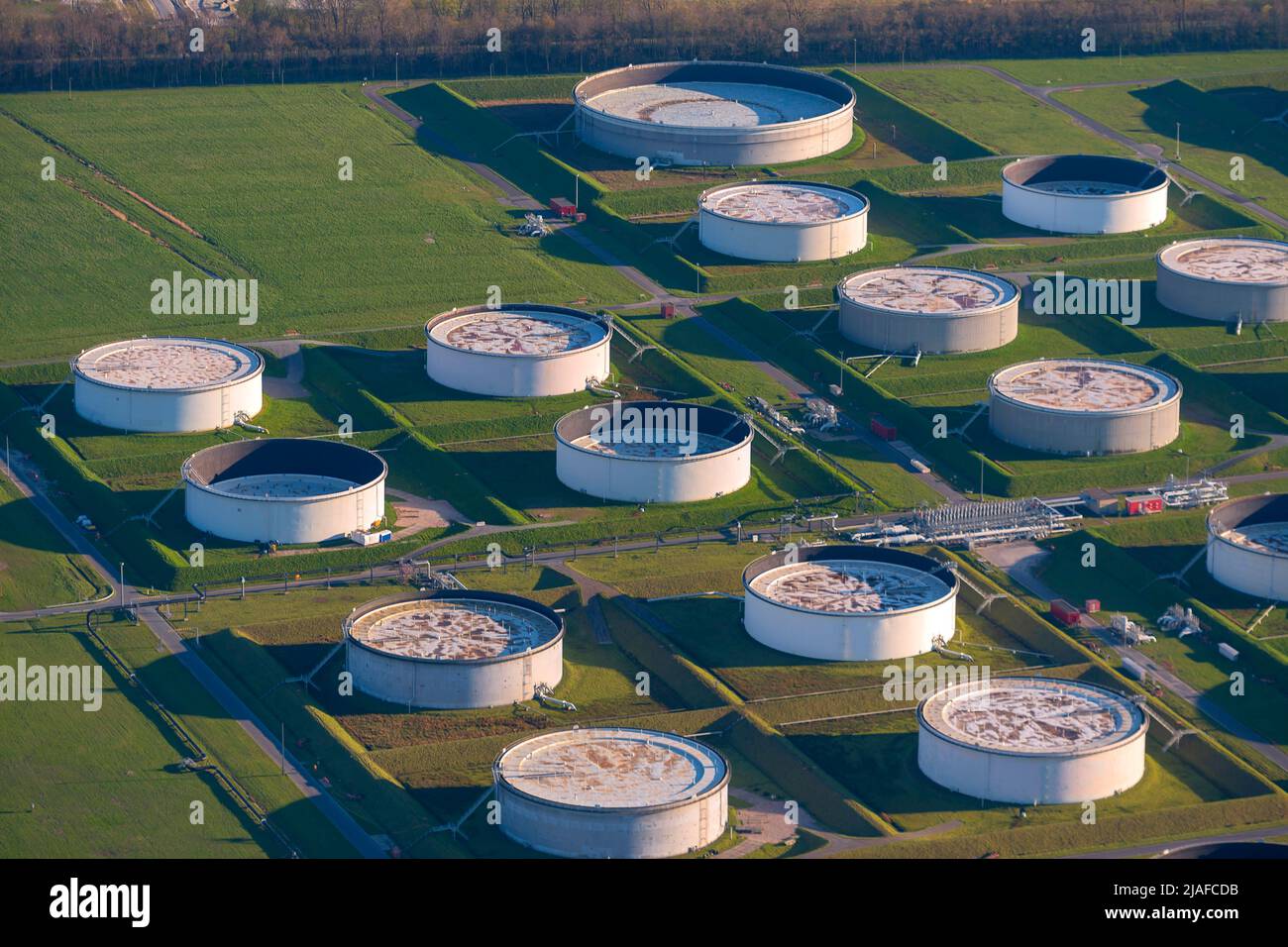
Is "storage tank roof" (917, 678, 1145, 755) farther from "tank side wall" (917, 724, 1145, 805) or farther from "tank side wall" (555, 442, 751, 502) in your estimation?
"tank side wall" (555, 442, 751, 502)

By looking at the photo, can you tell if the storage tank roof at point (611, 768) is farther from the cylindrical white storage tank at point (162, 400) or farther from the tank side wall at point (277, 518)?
the cylindrical white storage tank at point (162, 400)

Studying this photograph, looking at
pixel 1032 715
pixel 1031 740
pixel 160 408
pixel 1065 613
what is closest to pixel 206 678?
pixel 160 408

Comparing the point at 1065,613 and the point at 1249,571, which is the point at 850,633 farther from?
the point at 1249,571

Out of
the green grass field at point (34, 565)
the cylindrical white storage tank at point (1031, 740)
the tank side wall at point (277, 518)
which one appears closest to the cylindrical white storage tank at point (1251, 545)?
the cylindrical white storage tank at point (1031, 740)

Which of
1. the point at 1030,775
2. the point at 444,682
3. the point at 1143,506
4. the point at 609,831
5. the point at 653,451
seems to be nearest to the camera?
the point at 609,831

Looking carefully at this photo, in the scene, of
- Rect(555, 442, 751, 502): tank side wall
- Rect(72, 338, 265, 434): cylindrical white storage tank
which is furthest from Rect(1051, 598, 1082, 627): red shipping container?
Rect(72, 338, 265, 434): cylindrical white storage tank
